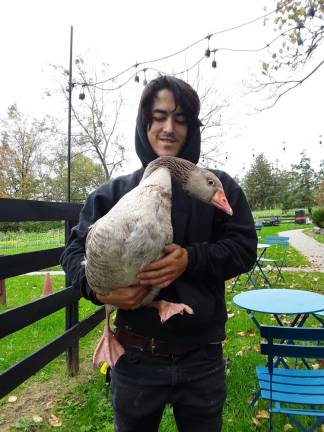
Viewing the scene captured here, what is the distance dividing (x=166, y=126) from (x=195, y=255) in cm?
72

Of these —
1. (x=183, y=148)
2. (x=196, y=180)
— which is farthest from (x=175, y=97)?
(x=196, y=180)

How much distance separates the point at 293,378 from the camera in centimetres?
312

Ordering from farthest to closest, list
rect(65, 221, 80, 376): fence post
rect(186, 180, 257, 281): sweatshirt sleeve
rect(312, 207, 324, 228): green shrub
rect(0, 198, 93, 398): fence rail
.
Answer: rect(312, 207, 324, 228): green shrub < rect(65, 221, 80, 376): fence post < rect(0, 198, 93, 398): fence rail < rect(186, 180, 257, 281): sweatshirt sleeve

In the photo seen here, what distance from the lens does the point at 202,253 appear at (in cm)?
169

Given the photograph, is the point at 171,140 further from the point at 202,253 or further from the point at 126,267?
the point at 126,267

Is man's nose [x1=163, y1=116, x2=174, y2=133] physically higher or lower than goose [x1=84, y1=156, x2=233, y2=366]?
higher

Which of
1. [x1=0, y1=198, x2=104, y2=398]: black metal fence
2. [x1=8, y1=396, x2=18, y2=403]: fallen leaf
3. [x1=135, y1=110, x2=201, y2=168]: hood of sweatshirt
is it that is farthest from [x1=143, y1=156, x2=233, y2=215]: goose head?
[x1=8, y1=396, x2=18, y2=403]: fallen leaf

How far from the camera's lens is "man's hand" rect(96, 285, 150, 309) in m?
1.53

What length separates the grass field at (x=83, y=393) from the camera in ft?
10.8

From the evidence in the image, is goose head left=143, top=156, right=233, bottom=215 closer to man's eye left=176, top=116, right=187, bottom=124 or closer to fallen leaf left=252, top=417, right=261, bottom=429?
man's eye left=176, top=116, right=187, bottom=124

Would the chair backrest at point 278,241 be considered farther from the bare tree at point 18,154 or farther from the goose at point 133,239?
the bare tree at point 18,154

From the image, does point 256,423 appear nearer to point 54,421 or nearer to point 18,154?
point 54,421

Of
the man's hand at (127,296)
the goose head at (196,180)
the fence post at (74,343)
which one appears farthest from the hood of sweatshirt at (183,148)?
the fence post at (74,343)

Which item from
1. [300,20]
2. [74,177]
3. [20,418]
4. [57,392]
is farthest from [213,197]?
[74,177]
